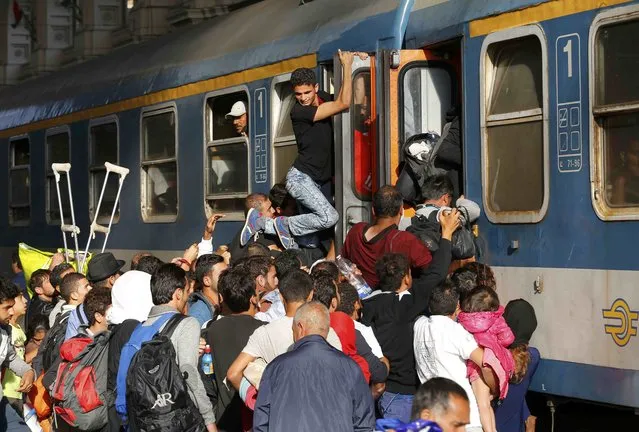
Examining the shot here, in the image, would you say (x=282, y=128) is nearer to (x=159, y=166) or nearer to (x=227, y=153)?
(x=227, y=153)

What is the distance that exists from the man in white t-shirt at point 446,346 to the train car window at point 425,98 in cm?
252

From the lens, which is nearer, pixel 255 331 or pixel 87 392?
pixel 255 331

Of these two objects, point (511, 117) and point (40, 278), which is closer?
point (511, 117)

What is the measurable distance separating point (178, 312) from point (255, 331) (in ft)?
2.39

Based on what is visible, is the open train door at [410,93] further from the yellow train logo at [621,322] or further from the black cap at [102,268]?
the yellow train logo at [621,322]

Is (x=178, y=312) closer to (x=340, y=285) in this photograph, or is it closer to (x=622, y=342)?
(x=340, y=285)

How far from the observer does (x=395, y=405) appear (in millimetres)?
8336

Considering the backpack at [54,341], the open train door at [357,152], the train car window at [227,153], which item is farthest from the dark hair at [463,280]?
the train car window at [227,153]

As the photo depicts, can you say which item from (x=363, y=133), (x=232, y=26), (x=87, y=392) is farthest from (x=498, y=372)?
(x=232, y=26)

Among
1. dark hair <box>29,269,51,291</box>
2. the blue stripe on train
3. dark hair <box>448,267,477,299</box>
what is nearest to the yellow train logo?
the blue stripe on train

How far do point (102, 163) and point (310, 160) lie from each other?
226 inches

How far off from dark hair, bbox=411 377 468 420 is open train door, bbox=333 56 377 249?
17.3 ft

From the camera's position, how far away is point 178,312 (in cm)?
817

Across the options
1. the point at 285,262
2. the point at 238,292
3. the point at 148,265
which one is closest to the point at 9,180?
the point at 148,265
